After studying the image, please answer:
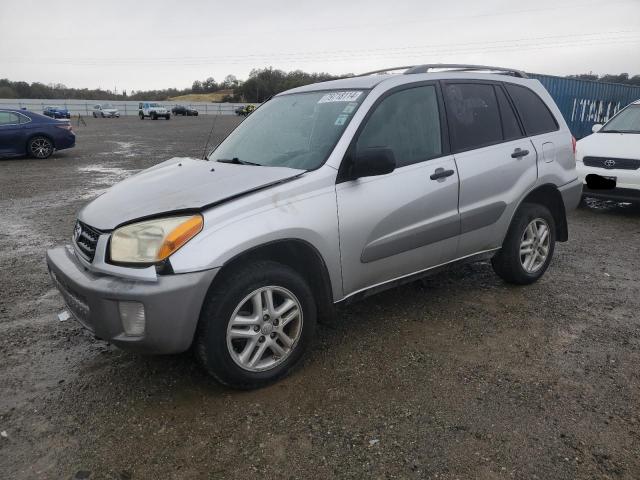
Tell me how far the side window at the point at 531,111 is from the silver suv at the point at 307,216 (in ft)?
0.05

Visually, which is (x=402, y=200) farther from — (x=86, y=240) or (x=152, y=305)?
(x=86, y=240)

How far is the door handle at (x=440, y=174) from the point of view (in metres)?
3.47

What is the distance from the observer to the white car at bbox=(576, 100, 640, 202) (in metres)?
7.12

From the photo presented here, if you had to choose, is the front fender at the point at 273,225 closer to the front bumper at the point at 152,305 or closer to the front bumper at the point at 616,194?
the front bumper at the point at 152,305

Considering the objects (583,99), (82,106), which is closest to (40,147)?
(583,99)

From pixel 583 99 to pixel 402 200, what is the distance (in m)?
16.7

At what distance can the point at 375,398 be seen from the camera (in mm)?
2846

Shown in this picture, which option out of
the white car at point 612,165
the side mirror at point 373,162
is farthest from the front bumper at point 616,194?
the side mirror at point 373,162

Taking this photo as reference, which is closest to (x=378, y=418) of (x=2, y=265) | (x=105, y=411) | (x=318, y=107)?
(x=105, y=411)

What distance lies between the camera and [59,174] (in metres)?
11.3

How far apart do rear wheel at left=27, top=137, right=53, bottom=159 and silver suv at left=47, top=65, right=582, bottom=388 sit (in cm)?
1175

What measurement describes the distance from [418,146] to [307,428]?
2.03 m

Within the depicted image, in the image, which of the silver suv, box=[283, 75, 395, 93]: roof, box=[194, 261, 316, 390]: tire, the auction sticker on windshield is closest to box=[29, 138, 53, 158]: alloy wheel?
the silver suv

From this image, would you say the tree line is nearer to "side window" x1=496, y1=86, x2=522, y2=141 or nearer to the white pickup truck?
the white pickup truck
